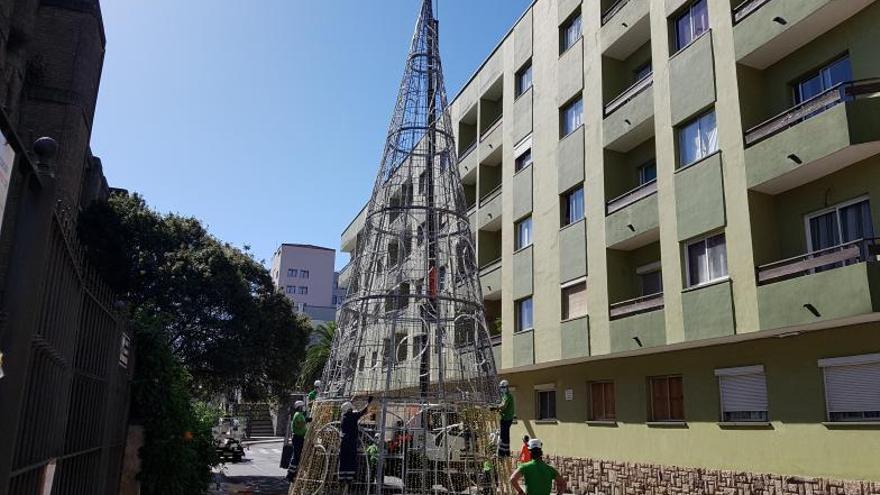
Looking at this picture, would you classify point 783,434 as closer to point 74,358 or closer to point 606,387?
point 606,387

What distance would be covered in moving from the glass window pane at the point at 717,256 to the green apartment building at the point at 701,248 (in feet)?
0.19

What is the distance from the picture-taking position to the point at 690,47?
1748 cm

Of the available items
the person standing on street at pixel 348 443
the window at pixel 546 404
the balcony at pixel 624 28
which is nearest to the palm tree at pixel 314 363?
the window at pixel 546 404

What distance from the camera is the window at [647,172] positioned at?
20.2 m

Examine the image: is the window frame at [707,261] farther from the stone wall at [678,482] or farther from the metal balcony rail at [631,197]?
the stone wall at [678,482]

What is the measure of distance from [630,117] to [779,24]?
5395 millimetres

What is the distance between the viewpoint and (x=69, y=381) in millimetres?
4246

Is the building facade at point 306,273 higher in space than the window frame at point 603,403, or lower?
higher

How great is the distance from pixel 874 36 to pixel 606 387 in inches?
463

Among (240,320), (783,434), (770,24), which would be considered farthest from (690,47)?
(240,320)

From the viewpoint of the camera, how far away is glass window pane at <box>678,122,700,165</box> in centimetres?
1731

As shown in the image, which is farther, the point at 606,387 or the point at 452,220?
the point at 606,387

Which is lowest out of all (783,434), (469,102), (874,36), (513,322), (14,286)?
(783,434)

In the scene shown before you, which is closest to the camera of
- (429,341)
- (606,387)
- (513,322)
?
(429,341)
